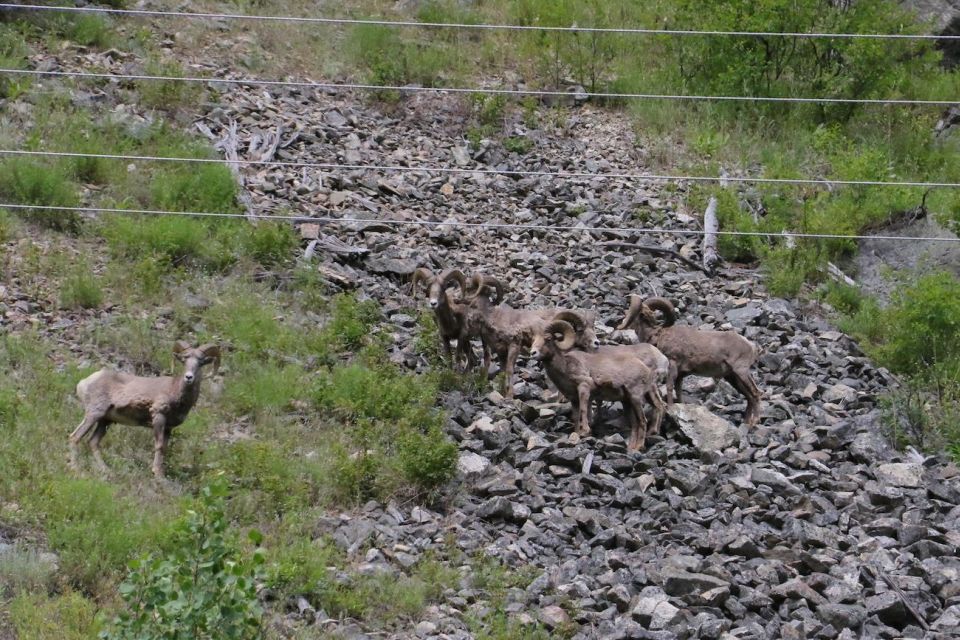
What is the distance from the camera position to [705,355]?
14.0 metres

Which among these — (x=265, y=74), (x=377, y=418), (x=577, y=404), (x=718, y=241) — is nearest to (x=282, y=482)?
(x=377, y=418)

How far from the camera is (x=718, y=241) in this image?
61.1 ft

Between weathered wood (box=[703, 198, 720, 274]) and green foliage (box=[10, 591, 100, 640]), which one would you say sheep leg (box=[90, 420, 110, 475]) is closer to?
green foliage (box=[10, 591, 100, 640])

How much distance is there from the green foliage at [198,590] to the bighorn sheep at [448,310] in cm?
691

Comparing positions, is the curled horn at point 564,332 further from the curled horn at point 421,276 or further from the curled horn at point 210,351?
the curled horn at point 210,351

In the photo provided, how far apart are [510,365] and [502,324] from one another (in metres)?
0.49

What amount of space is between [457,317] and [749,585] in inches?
200

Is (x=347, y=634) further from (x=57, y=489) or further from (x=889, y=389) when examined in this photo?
(x=889, y=389)

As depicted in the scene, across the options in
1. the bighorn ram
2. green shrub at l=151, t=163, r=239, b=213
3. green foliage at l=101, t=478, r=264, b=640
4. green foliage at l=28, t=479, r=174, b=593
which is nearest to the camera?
green foliage at l=101, t=478, r=264, b=640

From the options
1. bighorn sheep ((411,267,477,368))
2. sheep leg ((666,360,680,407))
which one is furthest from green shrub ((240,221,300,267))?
sheep leg ((666,360,680,407))

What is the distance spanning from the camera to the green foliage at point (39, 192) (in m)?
16.4

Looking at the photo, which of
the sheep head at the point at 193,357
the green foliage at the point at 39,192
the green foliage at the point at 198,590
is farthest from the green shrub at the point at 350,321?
the green foliage at the point at 198,590

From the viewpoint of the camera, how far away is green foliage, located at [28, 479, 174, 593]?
33.6 feet

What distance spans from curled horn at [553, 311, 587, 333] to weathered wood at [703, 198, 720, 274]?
437 cm
